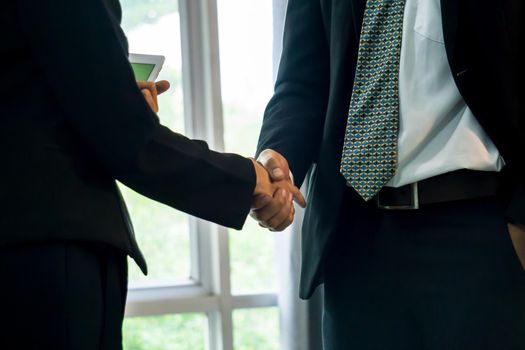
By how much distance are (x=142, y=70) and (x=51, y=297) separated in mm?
455

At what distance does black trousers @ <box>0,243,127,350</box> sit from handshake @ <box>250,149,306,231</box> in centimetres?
44

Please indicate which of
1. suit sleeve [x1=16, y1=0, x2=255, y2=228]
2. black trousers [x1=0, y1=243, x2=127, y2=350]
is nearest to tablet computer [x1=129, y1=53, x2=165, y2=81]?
suit sleeve [x1=16, y1=0, x2=255, y2=228]

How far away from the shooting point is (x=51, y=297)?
74cm

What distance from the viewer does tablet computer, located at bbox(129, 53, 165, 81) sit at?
40.9 inches

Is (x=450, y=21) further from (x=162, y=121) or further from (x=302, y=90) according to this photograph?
(x=162, y=121)

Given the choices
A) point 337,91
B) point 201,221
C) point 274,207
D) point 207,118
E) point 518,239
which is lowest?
point 518,239

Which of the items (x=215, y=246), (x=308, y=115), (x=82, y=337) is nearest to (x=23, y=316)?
(x=82, y=337)

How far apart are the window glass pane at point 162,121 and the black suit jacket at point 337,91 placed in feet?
2.80

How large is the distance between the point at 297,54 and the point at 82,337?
81 centimetres

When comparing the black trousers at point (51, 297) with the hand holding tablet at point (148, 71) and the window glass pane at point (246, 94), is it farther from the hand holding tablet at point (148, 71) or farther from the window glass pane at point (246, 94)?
the window glass pane at point (246, 94)

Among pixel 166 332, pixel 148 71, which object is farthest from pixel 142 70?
pixel 166 332

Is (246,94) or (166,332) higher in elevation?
(246,94)

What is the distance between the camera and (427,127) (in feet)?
3.56

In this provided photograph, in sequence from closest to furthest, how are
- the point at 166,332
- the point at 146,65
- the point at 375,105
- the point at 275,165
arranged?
the point at 146,65
the point at 375,105
the point at 275,165
the point at 166,332
